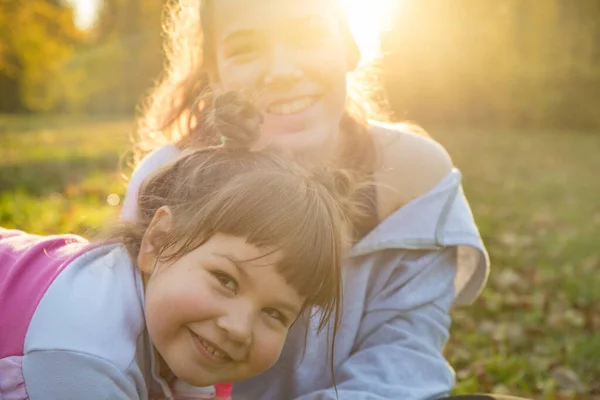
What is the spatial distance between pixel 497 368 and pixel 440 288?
2.75 ft

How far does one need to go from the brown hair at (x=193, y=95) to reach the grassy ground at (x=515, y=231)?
438mm

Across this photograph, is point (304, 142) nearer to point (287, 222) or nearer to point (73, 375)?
point (287, 222)

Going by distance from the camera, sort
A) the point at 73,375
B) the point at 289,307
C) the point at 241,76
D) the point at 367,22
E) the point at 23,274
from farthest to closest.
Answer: the point at 367,22 < the point at 241,76 < the point at 23,274 < the point at 289,307 < the point at 73,375

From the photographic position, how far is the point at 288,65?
210 cm

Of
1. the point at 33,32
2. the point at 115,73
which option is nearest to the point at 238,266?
the point at 33,32

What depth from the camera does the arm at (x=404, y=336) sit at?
1914 mm

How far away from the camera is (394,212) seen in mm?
2184

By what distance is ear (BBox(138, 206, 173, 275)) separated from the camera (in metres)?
1.65

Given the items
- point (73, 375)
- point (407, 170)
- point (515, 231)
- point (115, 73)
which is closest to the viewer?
point (73, 375)

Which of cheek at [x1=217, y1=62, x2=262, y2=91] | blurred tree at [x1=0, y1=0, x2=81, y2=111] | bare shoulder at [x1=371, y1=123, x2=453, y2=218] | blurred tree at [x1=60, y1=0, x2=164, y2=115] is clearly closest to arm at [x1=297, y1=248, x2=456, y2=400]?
bare shoulder at [x1=371, y1=123, x2=453, y2=218]

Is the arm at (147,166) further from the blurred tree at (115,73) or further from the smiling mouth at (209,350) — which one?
the blurred tree at (115,73)

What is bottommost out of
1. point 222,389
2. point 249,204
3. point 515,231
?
point 515,231

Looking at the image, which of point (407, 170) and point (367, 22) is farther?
point (367, 22)

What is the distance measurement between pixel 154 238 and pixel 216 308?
0.27 m
